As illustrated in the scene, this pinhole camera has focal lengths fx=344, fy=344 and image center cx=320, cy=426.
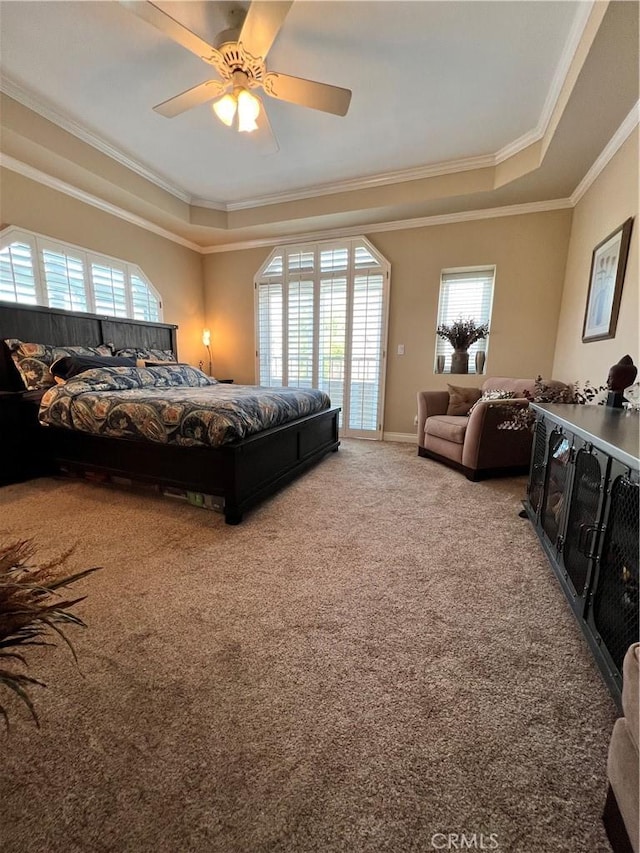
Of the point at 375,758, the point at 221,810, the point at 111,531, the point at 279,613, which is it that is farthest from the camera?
the point at 111,531

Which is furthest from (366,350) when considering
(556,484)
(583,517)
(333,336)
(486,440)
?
(583,517)

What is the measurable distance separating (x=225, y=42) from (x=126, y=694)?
310 cm

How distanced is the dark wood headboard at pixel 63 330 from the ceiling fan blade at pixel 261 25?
264cm

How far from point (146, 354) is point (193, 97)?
2386mm

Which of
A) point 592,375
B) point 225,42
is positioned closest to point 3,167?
point 225,42

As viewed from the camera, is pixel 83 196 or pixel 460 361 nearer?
pixel 83 196

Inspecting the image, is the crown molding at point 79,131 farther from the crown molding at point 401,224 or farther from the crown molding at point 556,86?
the crown molding at point 556,86

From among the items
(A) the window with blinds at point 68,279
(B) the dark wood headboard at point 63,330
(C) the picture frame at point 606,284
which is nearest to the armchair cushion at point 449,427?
(C) the picture frame at point 606,284

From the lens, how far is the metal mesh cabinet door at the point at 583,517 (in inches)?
49.7

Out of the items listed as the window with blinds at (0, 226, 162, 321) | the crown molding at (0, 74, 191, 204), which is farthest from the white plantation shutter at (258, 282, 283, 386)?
the crown molding at (0, 74, 191, 204)

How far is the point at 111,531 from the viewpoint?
2082 mm

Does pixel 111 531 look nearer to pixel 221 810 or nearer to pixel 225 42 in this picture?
pixel 221 810

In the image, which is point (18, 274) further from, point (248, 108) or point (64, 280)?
point (248, 108)

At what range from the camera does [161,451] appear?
239 cm
